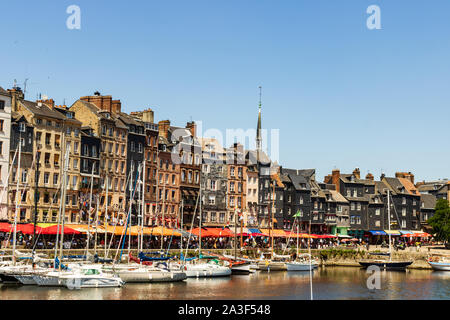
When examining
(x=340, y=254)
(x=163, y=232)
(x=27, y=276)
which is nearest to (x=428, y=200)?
(x=340, y=254)

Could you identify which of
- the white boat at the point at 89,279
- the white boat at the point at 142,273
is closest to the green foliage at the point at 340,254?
the white boat at the point at 142,273

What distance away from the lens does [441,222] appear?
320 feet

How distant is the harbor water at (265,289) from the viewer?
4222 centimetres

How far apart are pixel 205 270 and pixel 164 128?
1368 inches

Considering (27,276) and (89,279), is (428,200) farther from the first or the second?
(27,276)

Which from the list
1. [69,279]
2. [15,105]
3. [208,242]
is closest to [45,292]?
[69,279]

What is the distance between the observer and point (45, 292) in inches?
1662

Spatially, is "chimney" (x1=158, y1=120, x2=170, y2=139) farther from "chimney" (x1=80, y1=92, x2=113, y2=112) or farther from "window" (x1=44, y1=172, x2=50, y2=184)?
"window" (x1=44, y1=172, x2=50, y2=184)

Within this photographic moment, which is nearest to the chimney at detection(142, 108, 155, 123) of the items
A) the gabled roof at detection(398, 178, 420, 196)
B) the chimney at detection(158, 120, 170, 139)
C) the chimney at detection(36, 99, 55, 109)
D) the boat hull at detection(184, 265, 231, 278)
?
the chimney at detection(158, 120, 170, 139)

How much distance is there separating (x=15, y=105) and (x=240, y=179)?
124ft

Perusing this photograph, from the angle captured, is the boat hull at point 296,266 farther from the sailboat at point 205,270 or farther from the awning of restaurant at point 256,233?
the sailboat at point 205,270

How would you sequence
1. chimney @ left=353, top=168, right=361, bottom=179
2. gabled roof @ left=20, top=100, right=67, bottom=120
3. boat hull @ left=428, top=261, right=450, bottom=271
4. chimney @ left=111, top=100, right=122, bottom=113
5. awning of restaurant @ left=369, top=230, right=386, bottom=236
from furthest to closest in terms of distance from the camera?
chimney @ left=353, top=168, right=361, bottom=179, awning of restaurant @ left=369, top=230, right=386, bottom=236, chimney @ left=111, top=100, right=122, bottom=113, boat hull @ left=428, top=261, right=450, bottom=271, gabled roof @ left=20, top=100, right=67, bottom=120

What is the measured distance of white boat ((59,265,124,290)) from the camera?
146 feet

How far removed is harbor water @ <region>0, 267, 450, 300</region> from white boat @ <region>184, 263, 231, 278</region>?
814 mm
